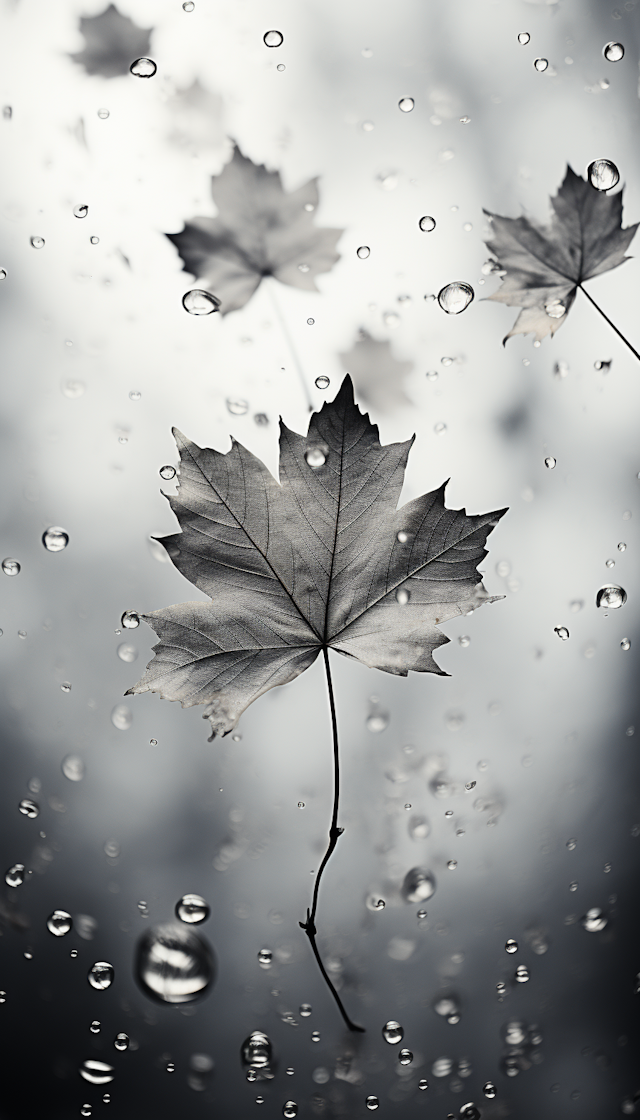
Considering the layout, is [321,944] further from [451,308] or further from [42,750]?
[451,308]

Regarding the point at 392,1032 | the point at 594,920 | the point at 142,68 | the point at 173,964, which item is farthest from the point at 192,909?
the point at 142,68

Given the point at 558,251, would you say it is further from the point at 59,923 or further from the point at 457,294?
the point at 59,923

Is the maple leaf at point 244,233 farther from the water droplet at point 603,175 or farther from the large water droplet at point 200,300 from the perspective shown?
the water droplet at point 603,175

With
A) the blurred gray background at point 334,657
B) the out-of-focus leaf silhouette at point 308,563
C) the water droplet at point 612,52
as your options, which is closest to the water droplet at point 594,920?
the blurred gray background at point 334,657

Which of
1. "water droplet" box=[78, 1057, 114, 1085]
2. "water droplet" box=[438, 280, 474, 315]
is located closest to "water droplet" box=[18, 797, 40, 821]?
"water droplet" box=[78, 1057, 114, 1085]

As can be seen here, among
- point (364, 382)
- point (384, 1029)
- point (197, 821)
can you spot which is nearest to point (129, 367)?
point (364, 382)
